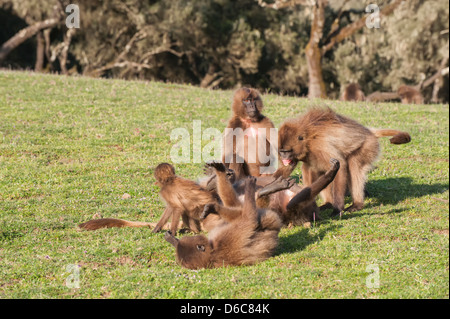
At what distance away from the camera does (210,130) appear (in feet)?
50.0

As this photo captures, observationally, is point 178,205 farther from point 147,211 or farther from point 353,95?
point 353,95

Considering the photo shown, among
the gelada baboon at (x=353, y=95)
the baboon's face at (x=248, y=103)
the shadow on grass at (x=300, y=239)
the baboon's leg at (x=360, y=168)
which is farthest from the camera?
Result: the gelada baboon at (x=353, y=95)

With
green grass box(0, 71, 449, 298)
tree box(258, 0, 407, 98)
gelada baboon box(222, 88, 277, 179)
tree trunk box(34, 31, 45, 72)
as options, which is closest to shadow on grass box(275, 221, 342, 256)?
green grass box(0, 71, 449, 298)

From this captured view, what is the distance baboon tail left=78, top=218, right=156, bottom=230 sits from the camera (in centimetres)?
823

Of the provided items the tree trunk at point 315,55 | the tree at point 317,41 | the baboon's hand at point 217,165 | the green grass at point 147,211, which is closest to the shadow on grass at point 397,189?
the green grass at point 147,211

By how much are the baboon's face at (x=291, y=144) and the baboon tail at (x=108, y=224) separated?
7.19ft

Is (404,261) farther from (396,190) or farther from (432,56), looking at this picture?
(432,56)

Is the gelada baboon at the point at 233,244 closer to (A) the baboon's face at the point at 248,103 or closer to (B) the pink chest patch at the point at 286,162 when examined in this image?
(B) the pink chest patch at the point at 286,162

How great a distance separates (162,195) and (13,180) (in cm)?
372

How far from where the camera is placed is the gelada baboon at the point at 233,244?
6.62 meters

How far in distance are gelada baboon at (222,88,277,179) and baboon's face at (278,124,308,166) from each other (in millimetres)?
802

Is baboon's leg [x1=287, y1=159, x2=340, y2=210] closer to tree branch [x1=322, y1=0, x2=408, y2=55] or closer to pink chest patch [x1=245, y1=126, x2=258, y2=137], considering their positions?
pink chest patch [x1=245, y1=126, x2=258, y2=137]

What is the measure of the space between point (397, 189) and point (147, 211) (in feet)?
15.0

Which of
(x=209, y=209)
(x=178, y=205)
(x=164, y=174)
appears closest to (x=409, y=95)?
(x=164, y=174)
